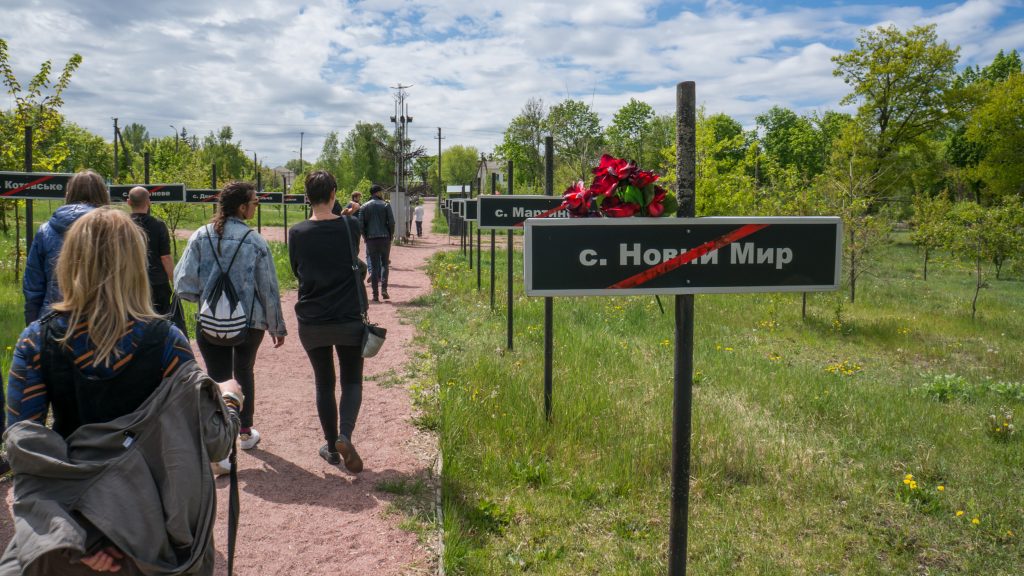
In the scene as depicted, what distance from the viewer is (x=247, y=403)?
527 cm

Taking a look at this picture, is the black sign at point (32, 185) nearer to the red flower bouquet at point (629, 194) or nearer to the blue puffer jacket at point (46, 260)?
the blue puffer jacket at point (46, 260)

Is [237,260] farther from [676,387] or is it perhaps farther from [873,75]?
[873,75]

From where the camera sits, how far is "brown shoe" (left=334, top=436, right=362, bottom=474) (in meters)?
4.77

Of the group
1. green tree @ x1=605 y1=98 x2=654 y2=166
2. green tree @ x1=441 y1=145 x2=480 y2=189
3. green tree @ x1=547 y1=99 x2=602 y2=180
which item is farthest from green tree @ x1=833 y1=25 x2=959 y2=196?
green tree @ x1=441 y1=145 x2=480 y2=189

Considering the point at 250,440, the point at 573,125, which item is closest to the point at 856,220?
the point at 250,440

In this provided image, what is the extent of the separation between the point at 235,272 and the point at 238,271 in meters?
0.02

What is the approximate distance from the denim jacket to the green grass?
158cm

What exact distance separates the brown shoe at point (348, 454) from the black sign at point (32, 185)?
5.62 meters

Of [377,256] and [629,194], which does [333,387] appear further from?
[377,256]

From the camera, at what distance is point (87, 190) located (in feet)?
16.0

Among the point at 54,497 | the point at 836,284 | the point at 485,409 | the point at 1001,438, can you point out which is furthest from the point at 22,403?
the point at 1001,438

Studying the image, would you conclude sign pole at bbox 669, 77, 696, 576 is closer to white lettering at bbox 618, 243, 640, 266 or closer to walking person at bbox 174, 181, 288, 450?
white lettering at bbox 618, 243, 640, 266

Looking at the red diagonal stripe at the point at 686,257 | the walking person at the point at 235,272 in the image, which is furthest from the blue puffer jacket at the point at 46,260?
the red diagonal stripe at the point at 686,257

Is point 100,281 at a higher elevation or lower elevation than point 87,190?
lower
